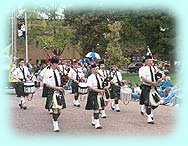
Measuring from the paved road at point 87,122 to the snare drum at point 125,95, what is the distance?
392 mm

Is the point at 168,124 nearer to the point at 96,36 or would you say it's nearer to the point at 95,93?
the point at 95,93

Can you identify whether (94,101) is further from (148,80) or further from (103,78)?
(148,80)

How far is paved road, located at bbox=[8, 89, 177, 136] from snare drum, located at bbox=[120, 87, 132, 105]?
0.39 meters

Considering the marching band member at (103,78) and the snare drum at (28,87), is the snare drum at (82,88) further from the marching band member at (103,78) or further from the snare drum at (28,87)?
the snare drum at (28,87)

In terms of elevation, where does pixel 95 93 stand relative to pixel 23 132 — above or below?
above

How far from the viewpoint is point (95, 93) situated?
8.73 metres

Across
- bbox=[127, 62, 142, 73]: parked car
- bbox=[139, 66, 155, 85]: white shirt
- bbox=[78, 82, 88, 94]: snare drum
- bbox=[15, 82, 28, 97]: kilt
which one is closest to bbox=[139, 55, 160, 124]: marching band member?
bbox=[139, 66, 155, 85]: white shirt

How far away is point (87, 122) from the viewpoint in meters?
9.33

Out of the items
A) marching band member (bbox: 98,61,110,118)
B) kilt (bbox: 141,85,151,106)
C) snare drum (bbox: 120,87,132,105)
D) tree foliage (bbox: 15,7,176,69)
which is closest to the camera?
marching band member (bbox: 98,61,110,118)

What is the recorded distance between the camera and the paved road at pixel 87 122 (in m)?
8.07

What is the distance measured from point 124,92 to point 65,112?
216 centimetres

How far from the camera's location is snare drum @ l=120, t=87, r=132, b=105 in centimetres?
1228

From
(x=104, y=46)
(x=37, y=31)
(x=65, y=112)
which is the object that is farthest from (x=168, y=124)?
(x=37, y=31)

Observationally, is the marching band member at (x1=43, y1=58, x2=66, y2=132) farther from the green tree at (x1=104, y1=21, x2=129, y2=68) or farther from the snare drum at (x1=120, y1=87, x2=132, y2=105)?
the green tree at (x1=104, y1=21, x2=129, y2=68)
